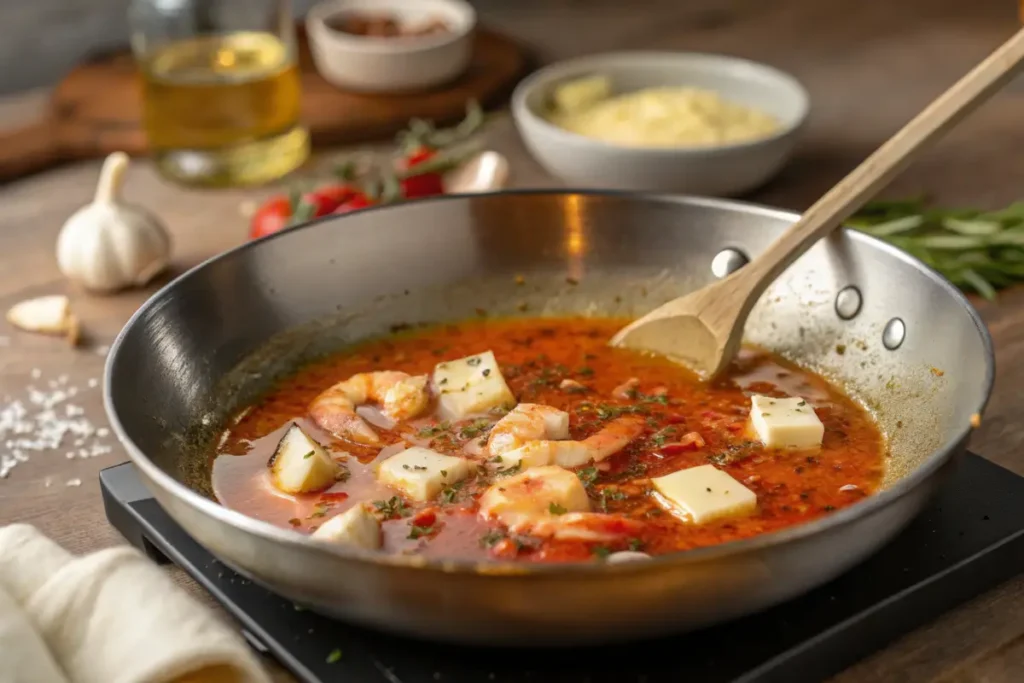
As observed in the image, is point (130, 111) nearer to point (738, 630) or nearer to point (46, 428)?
point (46, 428)

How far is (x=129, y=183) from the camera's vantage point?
307 cm

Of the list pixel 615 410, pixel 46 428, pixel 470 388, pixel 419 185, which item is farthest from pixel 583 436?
pixel 419 185

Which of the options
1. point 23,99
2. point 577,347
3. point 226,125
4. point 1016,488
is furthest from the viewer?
point 23,99

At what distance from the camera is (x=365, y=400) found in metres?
1.88

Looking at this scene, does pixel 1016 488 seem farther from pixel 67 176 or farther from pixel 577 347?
pixel 67 176

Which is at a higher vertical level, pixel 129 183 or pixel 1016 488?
pixel 1016 488

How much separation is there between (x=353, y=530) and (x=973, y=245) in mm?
1535

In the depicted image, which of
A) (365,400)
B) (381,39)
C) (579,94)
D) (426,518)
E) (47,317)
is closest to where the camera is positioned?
(426,518)

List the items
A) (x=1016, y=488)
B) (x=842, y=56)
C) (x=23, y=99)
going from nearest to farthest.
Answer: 1. (x=1016, y=488)
2. (x=23, y=99)
3. (x=842, y=56)

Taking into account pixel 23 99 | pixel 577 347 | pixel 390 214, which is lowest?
pixel 23 99

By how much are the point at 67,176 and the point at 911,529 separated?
2.31 m

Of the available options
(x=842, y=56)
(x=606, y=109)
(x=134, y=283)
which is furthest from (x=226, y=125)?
(x=842, y=56)

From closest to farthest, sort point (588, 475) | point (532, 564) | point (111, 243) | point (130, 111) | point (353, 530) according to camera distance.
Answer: point (532, 564) → point (353, 530) → point (588, 475) → point (111, 243) → point (130, 111)

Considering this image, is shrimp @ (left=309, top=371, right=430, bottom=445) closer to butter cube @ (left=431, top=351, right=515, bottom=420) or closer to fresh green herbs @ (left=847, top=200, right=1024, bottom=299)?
butter cube @ (left=431, top=351, right=515, bottom=420)
